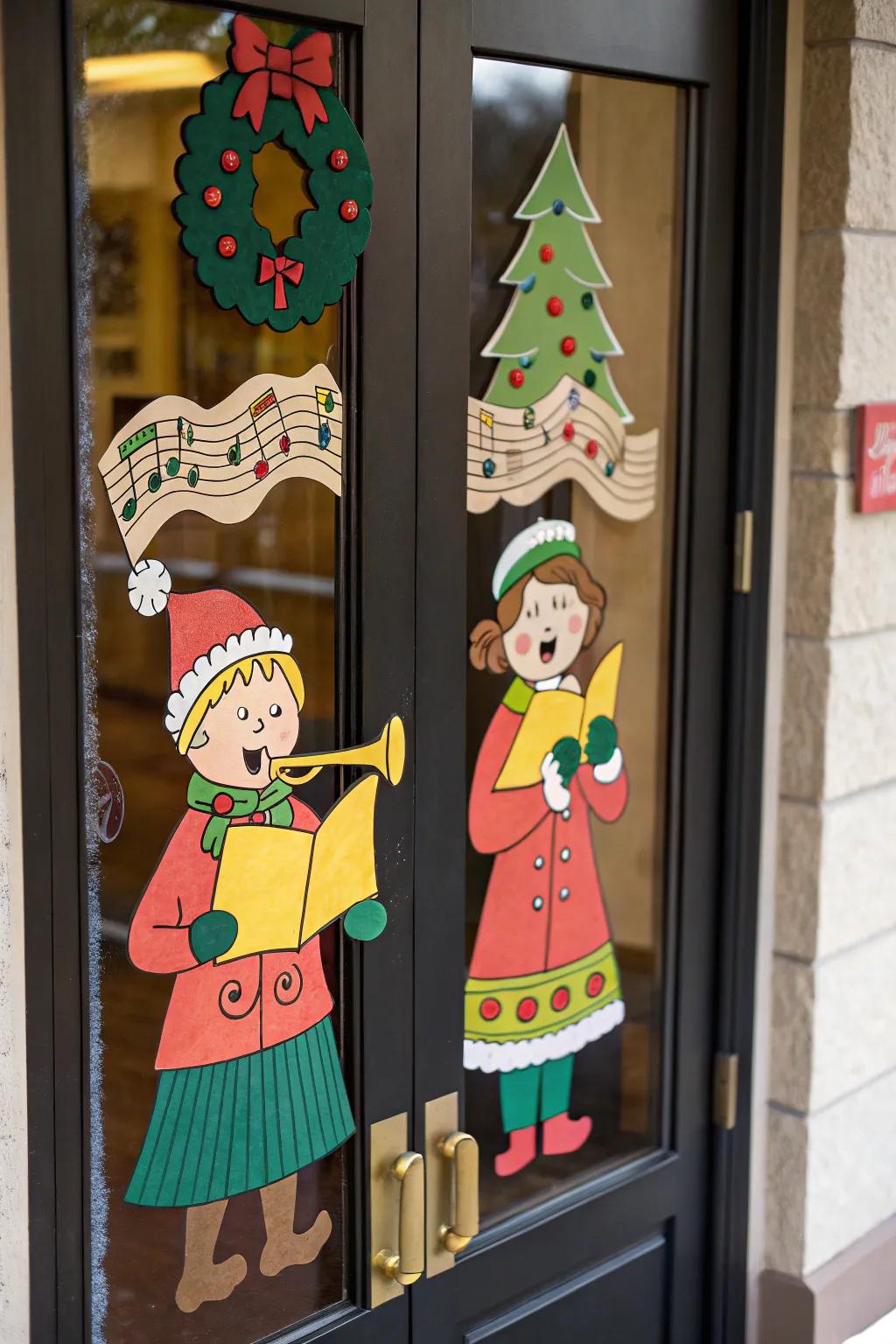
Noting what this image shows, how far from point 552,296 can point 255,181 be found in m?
0.49

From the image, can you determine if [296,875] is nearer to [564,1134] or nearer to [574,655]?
[574,655]

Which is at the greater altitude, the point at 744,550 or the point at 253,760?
the point at 744,550

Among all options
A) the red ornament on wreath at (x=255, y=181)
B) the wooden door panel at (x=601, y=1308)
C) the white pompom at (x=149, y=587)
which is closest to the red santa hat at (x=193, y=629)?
the white pompom at (x=149, y=587)

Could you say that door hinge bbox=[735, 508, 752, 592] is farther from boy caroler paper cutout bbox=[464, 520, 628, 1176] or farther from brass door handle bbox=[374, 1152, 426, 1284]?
brass door handle bbox=[374, 1152, 426, 1284]

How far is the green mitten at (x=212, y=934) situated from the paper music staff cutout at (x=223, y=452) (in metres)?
0.44

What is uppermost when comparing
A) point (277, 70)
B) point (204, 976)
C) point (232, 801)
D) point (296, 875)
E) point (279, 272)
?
point (277, 70)

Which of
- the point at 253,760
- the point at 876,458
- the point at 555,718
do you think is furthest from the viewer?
the point at 876,458

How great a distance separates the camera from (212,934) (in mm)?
1756

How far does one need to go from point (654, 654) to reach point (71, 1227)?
3.81 ft

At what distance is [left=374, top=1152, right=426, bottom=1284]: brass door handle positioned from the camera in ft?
6.43

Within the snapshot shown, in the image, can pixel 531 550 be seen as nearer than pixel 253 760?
No

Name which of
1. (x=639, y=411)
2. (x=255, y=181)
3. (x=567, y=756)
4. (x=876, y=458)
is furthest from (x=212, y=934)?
(x=876, y=458)

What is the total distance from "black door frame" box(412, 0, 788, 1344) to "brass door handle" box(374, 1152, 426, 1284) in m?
0.09

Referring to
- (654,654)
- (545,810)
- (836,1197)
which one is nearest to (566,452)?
(654,654)
